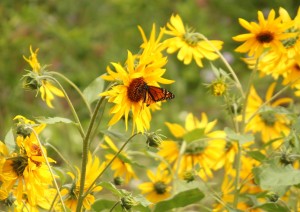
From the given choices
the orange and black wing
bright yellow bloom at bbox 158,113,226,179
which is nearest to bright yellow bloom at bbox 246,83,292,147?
bright yellow bloom at bbox 158,113,226,179

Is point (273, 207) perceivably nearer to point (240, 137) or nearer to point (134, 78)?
point (240, 137)

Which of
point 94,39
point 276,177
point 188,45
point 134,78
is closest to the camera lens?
point 134,78

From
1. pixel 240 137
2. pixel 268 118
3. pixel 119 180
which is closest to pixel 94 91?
pixel 119 180

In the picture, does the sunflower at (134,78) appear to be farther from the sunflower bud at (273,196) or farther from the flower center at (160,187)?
the flower center at (160,187)

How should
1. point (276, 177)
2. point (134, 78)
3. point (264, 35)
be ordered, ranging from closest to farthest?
1. point (134, 78)
2. point (276, 177)
3. point (264, 35)

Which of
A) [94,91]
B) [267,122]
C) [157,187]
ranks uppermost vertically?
[94,91]

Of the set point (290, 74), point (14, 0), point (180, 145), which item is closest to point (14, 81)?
point (14, 0)

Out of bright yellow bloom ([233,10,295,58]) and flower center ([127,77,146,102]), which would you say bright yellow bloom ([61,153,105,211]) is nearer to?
flower center ([127,77,146,102])
